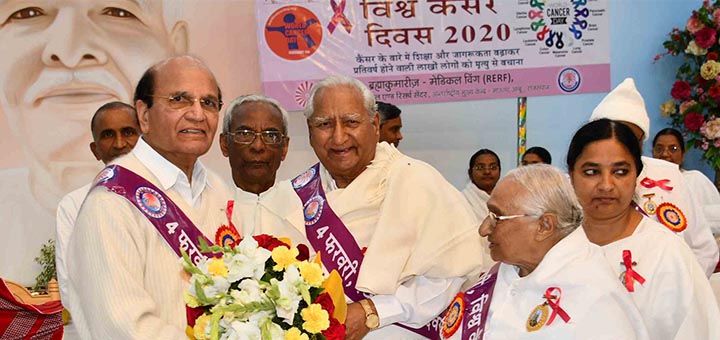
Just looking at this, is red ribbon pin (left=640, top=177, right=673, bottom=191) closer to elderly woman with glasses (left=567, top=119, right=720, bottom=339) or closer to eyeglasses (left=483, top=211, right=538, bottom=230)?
elderly woman with glasses (left=567, top=119, right=720, bottom=339)

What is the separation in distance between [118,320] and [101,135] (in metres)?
2.42

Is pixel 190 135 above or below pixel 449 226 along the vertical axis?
above

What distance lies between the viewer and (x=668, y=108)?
7.09 meters

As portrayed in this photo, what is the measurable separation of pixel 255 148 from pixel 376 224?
1.09 m

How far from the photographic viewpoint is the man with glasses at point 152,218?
224 cm

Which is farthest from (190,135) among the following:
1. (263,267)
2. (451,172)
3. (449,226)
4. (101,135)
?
(451,172)

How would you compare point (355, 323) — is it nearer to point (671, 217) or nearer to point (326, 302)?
point (326, 302)

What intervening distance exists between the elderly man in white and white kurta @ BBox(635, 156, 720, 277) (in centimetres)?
134

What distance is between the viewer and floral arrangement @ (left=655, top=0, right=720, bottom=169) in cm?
685

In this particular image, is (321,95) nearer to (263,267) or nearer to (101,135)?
(263,267)

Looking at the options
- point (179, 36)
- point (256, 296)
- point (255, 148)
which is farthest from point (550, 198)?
point (179, 36)

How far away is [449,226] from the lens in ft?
9.82

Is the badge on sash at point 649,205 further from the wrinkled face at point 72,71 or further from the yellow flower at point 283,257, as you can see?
the wrinkled face at point 72,71

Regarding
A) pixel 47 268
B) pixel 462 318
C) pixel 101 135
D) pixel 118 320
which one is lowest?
pixel 47 268
